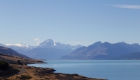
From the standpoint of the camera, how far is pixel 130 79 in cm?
11650

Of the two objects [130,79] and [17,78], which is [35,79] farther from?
[130,79]

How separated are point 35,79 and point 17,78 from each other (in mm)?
5462

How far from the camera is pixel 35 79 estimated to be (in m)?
71.5

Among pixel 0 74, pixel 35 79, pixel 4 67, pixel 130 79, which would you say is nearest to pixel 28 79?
pixel 35 79

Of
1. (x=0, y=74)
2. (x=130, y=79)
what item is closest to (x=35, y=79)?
(x=0, y=74)

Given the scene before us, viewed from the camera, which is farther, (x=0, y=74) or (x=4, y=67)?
(x=4, y=67)

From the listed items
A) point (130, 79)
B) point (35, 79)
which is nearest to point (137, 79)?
point (130, 79)

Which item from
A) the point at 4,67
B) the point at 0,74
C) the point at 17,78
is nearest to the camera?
the point at 17,78

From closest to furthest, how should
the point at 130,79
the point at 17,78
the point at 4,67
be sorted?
the point at 17,78 < the point at 4,67 < the point at 130,79

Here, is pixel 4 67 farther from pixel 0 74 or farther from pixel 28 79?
pixel 28 79

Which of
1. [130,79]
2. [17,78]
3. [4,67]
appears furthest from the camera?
[130,79]

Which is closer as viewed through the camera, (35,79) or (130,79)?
(35,79)

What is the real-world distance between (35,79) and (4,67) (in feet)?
68.9

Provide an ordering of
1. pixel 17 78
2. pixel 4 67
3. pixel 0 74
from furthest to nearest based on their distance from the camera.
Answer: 1. pixel 4 67
2. pixel 0 74
3. pixel 17 78
